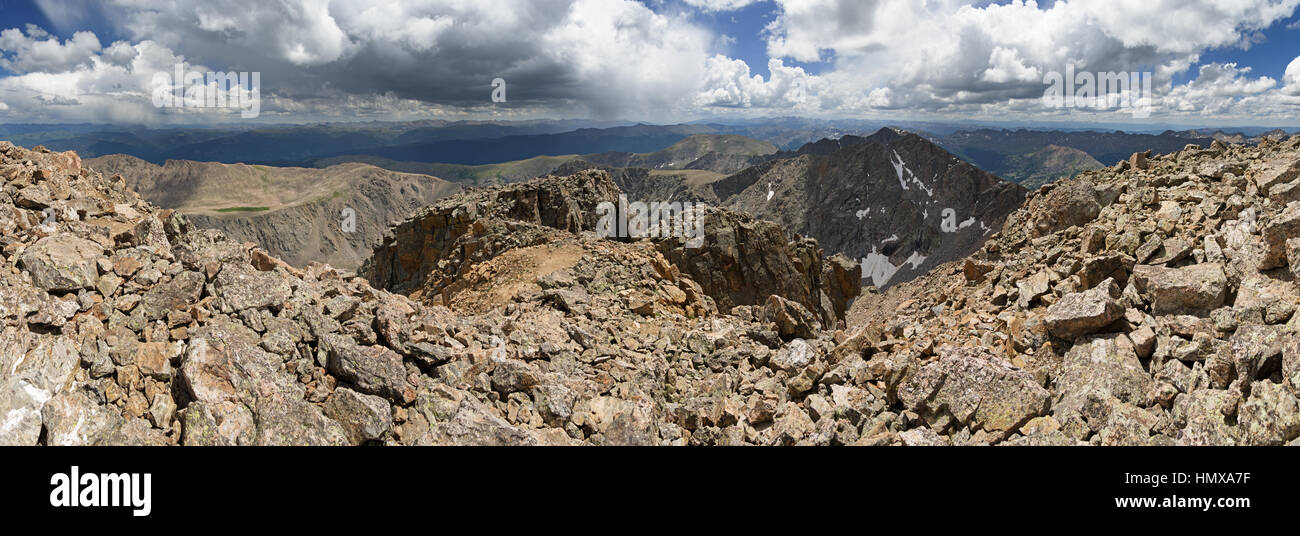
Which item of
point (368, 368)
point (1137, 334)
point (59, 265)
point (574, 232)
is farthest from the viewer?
point (574, 232)

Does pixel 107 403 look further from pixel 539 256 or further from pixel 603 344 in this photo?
pixel 539 256

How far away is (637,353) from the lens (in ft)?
59.9

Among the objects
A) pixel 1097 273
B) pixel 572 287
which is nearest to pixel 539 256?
pixel 572 287

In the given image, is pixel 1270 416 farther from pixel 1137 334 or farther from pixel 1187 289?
pixel 1187 289

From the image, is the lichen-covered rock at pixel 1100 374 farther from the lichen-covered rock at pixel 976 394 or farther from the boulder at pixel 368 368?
the boulder at pixel 368 368

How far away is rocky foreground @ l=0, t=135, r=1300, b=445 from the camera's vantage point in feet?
30.6

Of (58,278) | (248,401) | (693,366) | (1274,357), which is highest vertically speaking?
(58,278)

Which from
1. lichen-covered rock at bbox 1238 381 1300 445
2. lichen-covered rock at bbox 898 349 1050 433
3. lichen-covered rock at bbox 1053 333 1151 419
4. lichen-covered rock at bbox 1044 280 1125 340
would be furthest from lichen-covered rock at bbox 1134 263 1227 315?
lichen-covered rock at bbox 1238 381 1300 445

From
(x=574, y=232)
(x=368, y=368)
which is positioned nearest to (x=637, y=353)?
(x=368, y=368)

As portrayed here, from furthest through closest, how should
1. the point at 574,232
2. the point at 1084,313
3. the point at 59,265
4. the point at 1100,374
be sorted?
the point at 574,232 < the point at 1084,313 < the point at 59,265 < the point at 1100,374

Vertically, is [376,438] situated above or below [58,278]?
below

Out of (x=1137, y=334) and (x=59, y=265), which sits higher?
(x=59, y=265)

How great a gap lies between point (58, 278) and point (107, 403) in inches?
148
